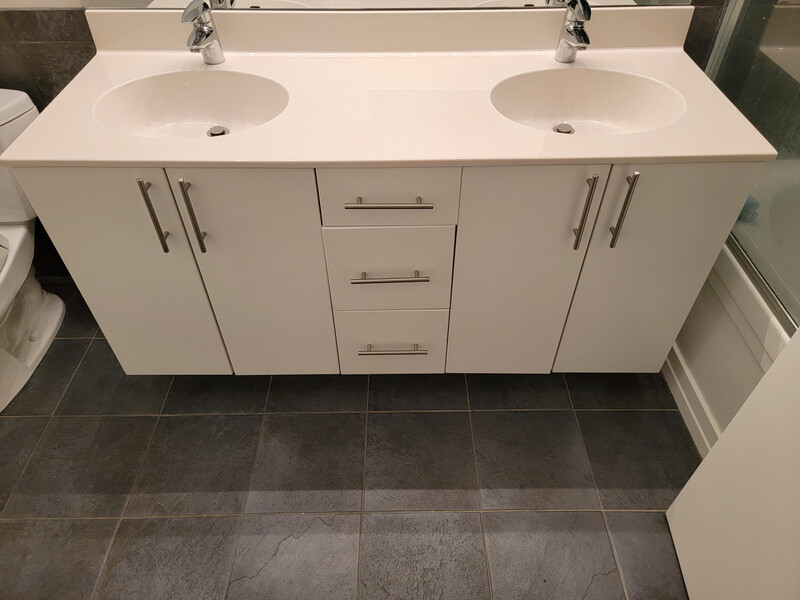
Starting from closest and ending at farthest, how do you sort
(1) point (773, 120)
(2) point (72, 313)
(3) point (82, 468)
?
(1) point (773, 120) → (3) point (82, 468) → (2) point (72, 313)

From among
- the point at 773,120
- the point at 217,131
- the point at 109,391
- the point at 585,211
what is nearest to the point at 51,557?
the point at 109,391

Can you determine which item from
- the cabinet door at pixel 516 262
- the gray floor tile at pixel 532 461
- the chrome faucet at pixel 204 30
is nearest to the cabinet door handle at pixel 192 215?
the chrome faucet at pixel 204 30

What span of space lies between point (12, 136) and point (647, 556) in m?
1.85

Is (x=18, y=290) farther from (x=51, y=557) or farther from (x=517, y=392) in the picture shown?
(x=517, y=392)

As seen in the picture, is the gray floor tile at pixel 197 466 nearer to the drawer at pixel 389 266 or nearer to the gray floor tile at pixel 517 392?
the drawer at pixel 389 266

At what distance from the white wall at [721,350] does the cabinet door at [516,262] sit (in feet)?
1.31

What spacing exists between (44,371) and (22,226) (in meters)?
0.44

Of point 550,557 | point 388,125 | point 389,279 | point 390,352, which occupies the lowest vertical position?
point 550,557

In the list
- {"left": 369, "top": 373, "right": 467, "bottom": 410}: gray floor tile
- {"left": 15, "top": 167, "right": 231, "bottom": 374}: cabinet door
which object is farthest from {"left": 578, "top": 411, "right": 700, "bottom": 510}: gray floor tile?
{"left": 15, "top": 167, "right": 231, "bottom": 374}: cabinet door

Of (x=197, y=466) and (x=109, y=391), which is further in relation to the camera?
(x=109, y=391)

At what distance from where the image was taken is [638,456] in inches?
58.0

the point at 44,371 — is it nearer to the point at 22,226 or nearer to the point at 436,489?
the point at 22,226

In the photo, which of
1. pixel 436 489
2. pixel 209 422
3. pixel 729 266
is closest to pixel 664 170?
pixel 729 266

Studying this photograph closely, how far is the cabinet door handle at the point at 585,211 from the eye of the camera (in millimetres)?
1087
